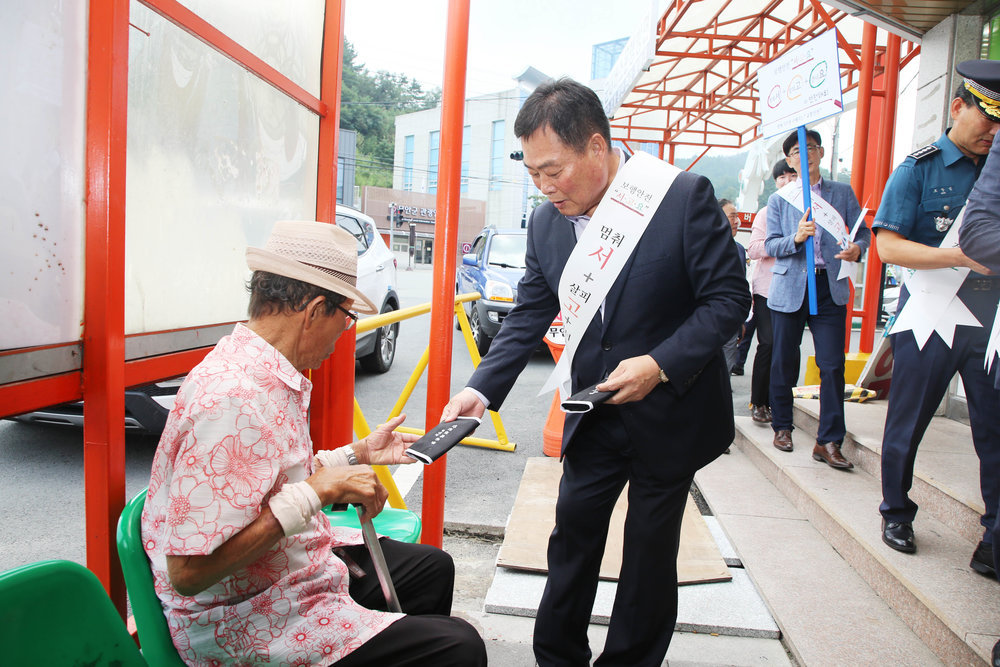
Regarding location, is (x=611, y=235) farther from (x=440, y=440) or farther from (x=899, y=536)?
(x=899, y=536)

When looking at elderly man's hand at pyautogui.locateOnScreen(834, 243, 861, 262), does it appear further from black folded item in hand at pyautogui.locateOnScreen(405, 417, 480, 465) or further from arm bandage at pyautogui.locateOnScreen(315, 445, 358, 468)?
arm bandage at pyautogui.locateOnScreen(315, 445, 358, 468)

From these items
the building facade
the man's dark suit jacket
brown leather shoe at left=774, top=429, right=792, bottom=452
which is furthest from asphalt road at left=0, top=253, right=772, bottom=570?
the building facade

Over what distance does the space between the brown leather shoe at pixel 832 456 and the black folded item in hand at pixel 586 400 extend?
2472mm

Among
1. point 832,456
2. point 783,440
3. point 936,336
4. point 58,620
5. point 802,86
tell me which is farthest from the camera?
point 783,440

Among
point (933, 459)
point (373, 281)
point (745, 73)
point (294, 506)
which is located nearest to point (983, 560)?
point (933, 459)

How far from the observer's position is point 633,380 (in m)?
1.63

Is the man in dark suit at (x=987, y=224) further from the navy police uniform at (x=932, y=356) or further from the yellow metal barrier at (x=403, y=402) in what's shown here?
the yellow metal barrier at (x=403, y=402)

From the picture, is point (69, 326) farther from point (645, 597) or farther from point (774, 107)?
point (774, 107)

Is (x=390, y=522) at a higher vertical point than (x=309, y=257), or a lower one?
lower

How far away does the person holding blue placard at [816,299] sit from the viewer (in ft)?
11.5

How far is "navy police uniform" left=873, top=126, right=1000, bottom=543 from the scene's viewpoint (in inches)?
90.7

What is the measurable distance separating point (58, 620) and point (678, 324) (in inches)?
59.7

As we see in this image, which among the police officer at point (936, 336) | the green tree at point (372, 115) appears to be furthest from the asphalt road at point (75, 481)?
the green tree at point (372, 115)

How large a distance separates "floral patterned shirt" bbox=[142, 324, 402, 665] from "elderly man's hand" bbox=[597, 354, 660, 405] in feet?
2.42
